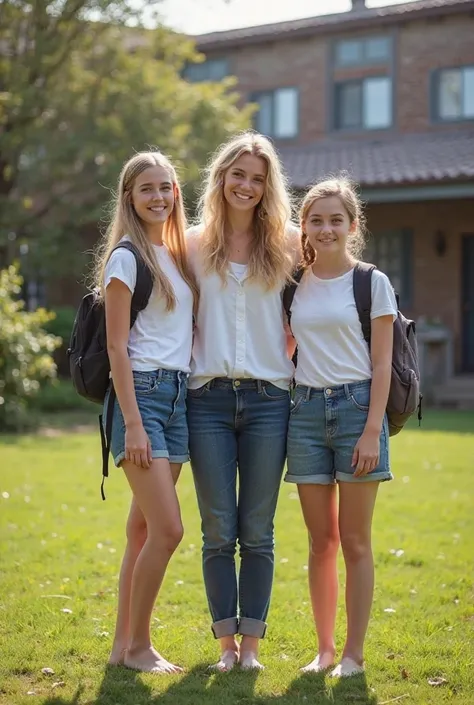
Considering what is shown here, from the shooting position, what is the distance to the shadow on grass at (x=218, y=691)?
3.93 m

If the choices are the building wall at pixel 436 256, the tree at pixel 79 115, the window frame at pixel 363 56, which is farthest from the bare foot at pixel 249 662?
the window frame at pixel 363 56

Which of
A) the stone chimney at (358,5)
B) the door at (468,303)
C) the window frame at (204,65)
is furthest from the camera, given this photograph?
the window frame at (204,65)

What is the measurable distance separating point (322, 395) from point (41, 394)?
1157 cm

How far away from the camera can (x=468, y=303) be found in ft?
59.2

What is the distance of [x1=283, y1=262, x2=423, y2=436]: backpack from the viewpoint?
13.6ft

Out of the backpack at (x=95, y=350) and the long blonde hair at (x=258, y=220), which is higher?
the long blonde hair at (x=258, y=220)

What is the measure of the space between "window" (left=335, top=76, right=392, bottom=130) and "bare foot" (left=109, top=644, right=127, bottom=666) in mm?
17370

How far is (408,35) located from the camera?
1986 cm

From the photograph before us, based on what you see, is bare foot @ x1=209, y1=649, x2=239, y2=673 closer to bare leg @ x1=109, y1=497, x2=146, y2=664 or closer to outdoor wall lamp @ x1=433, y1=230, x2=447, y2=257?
bare leg @ x1=109, y1=497, x2=146, y2=664

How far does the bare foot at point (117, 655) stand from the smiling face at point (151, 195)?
6.13ft

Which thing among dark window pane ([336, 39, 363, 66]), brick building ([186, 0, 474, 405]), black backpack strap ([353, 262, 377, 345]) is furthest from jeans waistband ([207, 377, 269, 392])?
dark window pane ([336, 39, 363, 66])

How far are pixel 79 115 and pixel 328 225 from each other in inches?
585

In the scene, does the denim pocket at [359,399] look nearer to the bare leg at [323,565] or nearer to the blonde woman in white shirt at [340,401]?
the blonde woman in white shirt at [340,401]

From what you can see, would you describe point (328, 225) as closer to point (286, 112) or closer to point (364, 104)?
point (364, 104)
